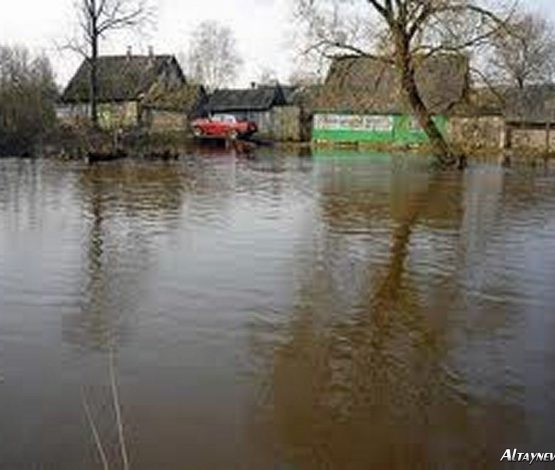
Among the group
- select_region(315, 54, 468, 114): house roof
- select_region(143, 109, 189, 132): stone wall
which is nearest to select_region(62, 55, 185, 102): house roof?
select_region(143, 109, 189, 132): stone wall

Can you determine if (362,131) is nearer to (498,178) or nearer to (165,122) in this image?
(165,122)

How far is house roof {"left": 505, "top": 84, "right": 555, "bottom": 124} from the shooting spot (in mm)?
59875

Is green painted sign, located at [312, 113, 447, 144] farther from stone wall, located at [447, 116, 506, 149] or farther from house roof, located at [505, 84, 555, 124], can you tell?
house roof, located at [505, 84, 555, 124]

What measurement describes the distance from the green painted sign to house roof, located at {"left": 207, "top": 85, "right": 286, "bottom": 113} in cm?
1202

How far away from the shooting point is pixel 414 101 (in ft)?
119

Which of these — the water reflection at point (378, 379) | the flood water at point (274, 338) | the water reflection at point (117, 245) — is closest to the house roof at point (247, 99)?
the water reflection at point (117, 245)

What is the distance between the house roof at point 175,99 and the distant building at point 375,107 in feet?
40.1

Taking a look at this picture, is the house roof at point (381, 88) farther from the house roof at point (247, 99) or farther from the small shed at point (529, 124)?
the house roof at point (247, 99)

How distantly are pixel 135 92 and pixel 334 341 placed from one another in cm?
5982

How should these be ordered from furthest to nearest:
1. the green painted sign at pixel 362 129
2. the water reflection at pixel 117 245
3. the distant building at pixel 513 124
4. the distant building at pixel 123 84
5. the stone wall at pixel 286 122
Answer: the stone wall at pixel 286 122 < the distant building at pixel 123 84 < the green painted sign at pixel 362 129 < the distant building at pixel 513 124 < the water reflection at pixel 117 245

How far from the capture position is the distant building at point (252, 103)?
241 ft

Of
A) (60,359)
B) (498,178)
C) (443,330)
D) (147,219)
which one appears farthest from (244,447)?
(498,178)

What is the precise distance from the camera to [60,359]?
7.68 m

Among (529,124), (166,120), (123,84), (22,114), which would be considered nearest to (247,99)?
(166,120)
